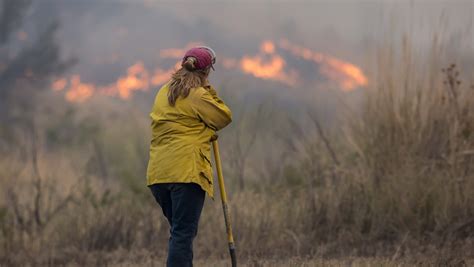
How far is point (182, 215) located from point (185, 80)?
1.05m

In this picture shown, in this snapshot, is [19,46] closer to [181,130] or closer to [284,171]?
[284,171]

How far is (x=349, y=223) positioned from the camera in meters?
10.5

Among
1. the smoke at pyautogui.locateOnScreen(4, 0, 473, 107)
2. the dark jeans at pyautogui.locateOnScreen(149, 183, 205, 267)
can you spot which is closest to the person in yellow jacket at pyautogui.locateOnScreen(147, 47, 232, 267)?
the dark jeans at pyautogui.locateOnScreen(149, 183, 205, 267)

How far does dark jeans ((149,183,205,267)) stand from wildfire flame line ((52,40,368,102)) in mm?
27428

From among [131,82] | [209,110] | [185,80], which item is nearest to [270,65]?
[131,82]

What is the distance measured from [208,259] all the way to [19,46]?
2508cm

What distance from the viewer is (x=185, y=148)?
267 inches

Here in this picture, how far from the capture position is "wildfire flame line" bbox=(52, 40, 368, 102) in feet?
119

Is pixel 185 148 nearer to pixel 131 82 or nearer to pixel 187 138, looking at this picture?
pixel 187 138

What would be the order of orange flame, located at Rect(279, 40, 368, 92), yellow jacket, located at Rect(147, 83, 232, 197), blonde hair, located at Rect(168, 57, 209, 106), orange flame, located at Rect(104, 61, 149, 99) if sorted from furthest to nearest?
orange flame, located at Rect(104, 61, 149, 99), orange flame, located at Rect(279, 40, 368, 92), blonde hair, located at Rect(168, 57, 209, 106), yellow jacket, located at Rect(147, 83, 232, 197)

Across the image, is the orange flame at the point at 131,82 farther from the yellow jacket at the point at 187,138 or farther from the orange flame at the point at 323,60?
the yellow jacket at the point at 187,138

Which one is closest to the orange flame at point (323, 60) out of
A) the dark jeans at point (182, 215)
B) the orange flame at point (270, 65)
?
the orange flame at point (270, 65)

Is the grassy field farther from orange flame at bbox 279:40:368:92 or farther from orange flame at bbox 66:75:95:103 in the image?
orange flame at bbox 66:75:95:103

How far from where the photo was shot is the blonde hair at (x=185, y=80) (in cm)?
689
